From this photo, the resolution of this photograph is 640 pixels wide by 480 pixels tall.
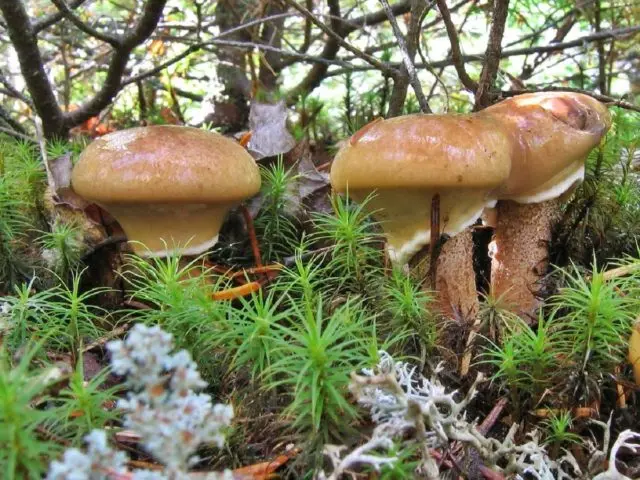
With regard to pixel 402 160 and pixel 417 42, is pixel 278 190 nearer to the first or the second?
pixel 402 160

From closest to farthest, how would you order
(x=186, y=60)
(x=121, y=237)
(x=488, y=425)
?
(x=488, y=425) → (x=121, y=237) → (x=186, y=60)

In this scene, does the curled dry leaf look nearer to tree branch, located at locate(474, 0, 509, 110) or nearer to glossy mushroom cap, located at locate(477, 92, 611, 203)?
glossy mushroom cap, located at locate(477, 92, 611, 203)

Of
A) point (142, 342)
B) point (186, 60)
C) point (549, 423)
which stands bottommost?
point (549, 423)

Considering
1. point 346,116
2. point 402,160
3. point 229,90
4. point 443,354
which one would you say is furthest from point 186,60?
point 443,354

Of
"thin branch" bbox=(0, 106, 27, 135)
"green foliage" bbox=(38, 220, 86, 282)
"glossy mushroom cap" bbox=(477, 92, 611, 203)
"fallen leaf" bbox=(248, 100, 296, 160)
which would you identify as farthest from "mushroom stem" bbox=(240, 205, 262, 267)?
"thin branch" bbox=(0, 106, 27, 135)

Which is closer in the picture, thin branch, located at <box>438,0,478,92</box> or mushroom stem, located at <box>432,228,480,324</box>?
mushroom stem, located at <box>432,228,480,324</box>

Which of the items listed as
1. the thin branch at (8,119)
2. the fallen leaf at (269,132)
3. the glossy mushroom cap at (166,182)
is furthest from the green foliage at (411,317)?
the thin branch at (8,119)

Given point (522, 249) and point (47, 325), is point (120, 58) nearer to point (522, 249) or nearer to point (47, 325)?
point (47, 325)

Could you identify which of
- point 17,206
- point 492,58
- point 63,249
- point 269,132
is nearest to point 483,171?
A: point 492,58
